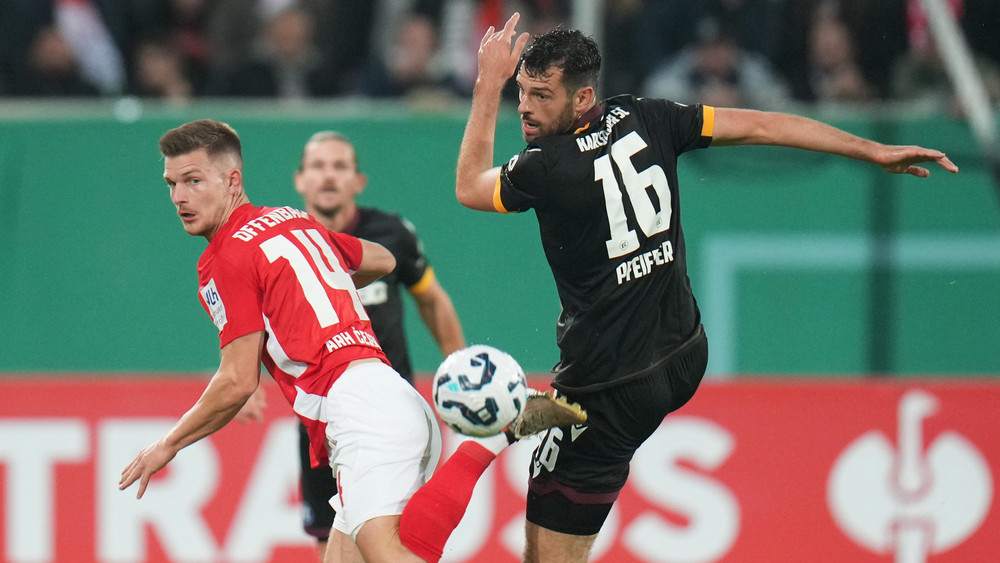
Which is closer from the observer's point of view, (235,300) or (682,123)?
(235,300)

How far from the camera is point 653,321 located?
16.3 ft

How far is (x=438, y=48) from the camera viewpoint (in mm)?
10586

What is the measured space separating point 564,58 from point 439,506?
5.46 ft

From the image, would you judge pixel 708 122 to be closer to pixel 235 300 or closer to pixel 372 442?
pixel 372 442

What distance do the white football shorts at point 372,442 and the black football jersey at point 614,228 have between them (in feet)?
2.39

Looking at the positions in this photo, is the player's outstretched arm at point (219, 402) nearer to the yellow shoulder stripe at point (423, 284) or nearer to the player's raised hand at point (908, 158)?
the yellow shoulder stripe at point (423, 284)

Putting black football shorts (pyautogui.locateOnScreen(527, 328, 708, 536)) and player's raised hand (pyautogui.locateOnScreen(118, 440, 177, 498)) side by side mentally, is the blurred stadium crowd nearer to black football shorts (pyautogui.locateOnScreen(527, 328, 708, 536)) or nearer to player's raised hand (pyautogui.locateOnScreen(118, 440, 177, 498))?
black football shorts (pyautogui.locateOnScreen(527, 328, 708, 536))

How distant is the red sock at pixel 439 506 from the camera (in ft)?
15.0

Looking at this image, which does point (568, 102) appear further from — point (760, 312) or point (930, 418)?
point (760, 312)

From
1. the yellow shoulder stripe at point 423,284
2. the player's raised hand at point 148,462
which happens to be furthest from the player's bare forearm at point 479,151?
the yellow shoulder stripe at point 423,284

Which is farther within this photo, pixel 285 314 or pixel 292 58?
pixel 292 58

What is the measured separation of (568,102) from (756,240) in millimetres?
5317

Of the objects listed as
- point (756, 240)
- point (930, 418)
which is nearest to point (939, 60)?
point (756, 240)

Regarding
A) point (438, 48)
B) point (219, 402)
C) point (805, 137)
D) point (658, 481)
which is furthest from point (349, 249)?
point (438, 48)
